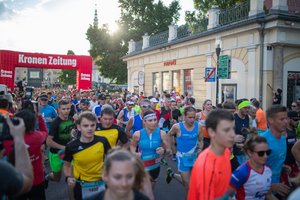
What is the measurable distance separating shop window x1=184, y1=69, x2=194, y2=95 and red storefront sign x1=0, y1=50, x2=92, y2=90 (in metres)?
6.58

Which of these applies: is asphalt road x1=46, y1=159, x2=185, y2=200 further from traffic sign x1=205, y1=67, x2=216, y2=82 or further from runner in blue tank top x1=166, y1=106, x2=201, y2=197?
traffic sign x1=205, y1=67, x2=216, y2=82

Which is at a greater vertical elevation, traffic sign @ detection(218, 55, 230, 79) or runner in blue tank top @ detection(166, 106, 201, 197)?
traffic sign @ detection(218, 55, 230, 79)

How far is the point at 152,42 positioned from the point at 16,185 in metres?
26.2

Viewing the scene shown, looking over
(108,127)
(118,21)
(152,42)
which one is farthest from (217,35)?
(118,21)

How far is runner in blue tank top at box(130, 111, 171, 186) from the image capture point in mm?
5215

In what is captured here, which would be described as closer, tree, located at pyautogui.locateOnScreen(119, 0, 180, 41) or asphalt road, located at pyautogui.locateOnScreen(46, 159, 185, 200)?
asphalt road, located at pyautogui.locateOnScreen(46, 159, 185, 200)

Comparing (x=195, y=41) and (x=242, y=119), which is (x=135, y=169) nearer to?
(x=242, y=119)

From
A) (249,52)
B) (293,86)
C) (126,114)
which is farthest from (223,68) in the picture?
(293,86)

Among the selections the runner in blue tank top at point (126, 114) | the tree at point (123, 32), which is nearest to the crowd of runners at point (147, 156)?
the runner in blue tank top at point (126, 114)

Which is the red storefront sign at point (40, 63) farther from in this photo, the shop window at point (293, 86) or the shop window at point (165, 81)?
the shop window at point (293, 86)

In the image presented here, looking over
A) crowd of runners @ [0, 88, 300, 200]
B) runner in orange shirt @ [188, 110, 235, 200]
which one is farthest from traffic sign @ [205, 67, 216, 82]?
runner in orange shirt @ [188, 110, 235, 200]

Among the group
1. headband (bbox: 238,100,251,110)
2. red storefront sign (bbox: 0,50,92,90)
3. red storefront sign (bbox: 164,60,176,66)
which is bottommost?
headband (bbox: 238,100,251,110)

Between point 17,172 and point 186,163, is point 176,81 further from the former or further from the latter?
point 17,172

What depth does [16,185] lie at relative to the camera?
199cm
